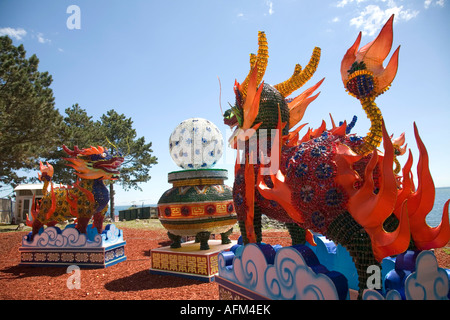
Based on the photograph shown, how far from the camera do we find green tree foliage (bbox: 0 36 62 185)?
1195 cm

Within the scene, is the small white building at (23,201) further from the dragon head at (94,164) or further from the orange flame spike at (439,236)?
the orange flame spike at (439,236)

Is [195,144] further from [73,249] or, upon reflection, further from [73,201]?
[73,249]

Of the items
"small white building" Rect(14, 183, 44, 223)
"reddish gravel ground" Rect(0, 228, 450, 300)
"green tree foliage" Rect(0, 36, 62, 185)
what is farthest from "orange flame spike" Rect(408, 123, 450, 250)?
"small white building" Rect(14, 183, 44, 223)

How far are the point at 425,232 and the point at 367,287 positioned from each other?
2.24 feet

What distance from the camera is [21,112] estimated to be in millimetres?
12453

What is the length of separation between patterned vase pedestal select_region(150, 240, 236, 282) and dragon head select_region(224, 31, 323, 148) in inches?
97.4

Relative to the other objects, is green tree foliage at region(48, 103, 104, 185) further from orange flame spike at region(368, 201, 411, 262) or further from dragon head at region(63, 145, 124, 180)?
orange flame spike at region(368, 201, 411, 262)

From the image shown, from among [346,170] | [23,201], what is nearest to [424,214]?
[346,170]

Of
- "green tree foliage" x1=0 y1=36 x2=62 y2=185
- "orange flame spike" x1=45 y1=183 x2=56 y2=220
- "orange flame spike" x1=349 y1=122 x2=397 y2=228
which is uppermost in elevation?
"green tree foliage" x1=0 y1=36 x2=62 y2=185

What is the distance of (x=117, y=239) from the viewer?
24.1 feet

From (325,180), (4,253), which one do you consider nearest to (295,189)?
(325,180)

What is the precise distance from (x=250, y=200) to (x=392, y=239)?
1714 millimetres

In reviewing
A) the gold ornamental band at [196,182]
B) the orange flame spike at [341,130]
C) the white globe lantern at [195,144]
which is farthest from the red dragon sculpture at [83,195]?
the orange flame spike at [341,130]
